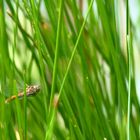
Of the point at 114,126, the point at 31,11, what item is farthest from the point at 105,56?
the point at 31,11

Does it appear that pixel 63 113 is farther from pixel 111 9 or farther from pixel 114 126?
pixel 111 9

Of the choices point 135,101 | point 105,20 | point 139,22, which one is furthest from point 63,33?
point 139,22

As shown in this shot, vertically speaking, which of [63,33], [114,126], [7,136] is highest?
[63,33]

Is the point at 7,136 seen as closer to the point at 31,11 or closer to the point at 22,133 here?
the point at 22,133

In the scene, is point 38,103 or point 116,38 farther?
point 38,103

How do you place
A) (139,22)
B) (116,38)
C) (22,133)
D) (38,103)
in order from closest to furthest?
(22,133), (116,38), (38,103), (139,22)

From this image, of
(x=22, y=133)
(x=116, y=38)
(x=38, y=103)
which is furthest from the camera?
(x=38, y=103)

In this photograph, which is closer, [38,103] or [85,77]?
[85,77]

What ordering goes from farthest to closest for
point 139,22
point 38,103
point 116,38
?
1. point 139,22
2. point 38,103
3. point 116,38

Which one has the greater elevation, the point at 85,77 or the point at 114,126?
the point at 85,77
